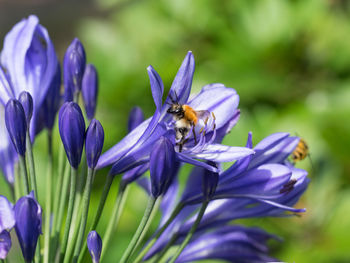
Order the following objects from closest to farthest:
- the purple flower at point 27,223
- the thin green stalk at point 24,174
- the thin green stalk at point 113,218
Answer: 1. the purple flower at point 27,223
2. the thin green stalk at point 24,174
3. the thin green stalk at point 113,218

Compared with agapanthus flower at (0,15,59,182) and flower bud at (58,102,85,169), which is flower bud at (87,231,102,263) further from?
agapanthus flower at (0,15,59,182)

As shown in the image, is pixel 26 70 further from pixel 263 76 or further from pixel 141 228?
pixel 263 76

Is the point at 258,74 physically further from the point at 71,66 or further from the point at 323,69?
the point at 71,66

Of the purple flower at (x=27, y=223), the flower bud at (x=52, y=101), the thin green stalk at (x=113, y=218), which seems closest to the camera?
the purple flower at (x=27, y=223)

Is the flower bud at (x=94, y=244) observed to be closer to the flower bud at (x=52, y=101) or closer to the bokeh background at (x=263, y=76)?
the flower bud at (x=52, y=101)

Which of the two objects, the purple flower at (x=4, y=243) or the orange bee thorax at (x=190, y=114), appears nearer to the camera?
the purple flower at (x=4, y=243)

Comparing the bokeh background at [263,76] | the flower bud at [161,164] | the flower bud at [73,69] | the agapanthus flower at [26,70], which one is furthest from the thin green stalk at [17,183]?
the bokeh background at [263,76]

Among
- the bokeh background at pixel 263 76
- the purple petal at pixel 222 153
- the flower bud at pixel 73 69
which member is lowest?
the bokeh background at pixel 263 76

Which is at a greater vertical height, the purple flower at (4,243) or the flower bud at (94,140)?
the flower bud at (94,140)
